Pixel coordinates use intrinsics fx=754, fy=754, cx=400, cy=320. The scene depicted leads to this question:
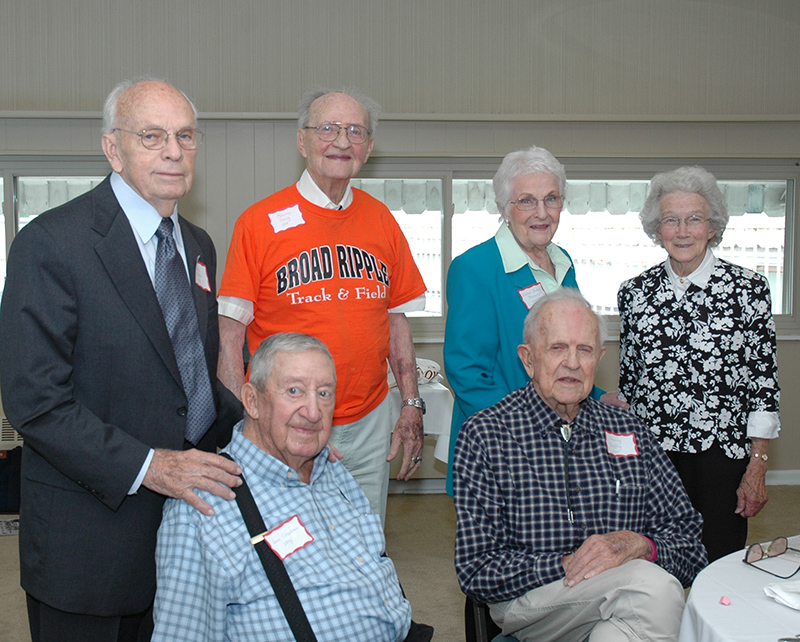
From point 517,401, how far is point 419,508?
10.4 ft

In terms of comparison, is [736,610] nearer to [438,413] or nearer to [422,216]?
[438,413]

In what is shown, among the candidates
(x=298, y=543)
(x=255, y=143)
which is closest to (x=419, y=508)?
(x=255, y=143)

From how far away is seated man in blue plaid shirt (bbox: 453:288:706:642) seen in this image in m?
1.70

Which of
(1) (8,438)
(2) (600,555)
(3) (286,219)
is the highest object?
(3) (286,219)

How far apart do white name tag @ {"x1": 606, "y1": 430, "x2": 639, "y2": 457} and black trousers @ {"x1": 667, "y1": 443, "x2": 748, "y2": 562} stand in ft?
1.68

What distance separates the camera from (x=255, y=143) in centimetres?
514

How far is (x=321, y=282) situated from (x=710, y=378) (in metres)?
1.26

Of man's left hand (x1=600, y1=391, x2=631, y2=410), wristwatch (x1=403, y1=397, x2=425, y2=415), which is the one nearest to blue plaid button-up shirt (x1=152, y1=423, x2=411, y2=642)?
wristwatch (x1=403, y1=397, x2=425, y2=415)

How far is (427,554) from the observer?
4.15 metres

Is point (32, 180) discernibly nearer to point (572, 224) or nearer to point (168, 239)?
point (572, 224)

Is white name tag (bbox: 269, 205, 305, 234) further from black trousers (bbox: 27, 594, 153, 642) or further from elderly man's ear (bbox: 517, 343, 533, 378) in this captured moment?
black trousers (bbox: 27, 594, 153, 642)

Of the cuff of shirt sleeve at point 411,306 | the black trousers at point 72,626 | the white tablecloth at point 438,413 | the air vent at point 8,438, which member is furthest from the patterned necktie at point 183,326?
the air vent at point 8,438

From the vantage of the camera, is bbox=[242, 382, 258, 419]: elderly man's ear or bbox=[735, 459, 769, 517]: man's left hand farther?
bbox=[735, 459, 769, 517]: man's left hand

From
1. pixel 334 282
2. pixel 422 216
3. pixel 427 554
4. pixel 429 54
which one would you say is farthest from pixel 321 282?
pixel 429 54
